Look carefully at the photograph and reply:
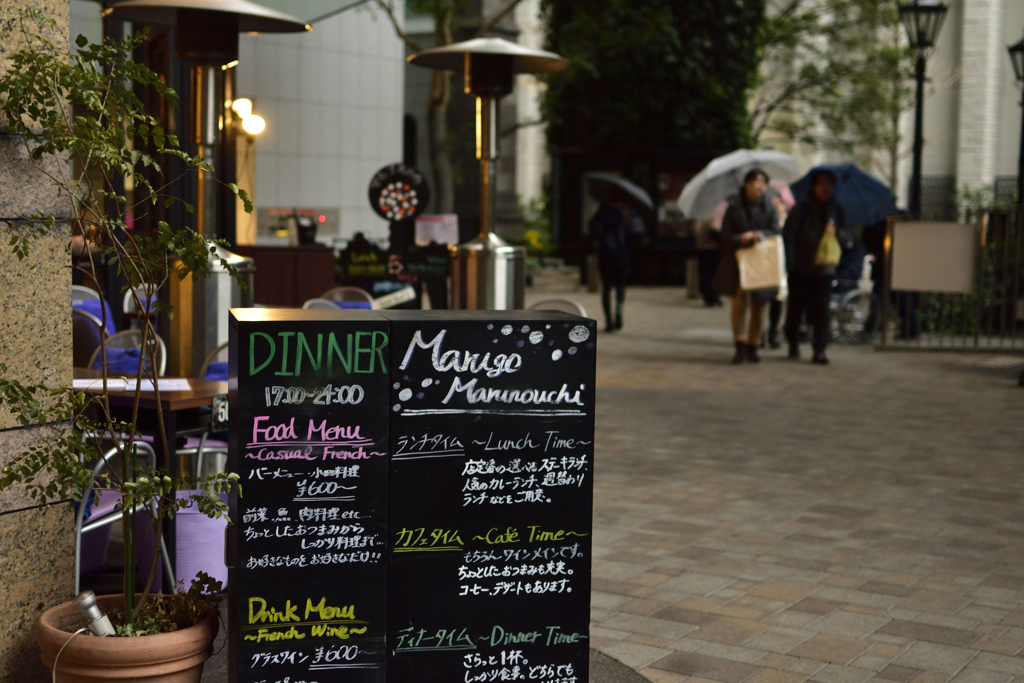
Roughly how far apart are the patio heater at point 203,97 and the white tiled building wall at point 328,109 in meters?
11.5

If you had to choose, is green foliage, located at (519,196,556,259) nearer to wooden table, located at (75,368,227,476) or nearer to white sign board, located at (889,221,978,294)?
white sign board, located at (889,221,978,294)

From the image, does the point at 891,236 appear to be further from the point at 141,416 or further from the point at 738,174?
the point at 141,416

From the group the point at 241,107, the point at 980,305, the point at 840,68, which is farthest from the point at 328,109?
the point at 840,68

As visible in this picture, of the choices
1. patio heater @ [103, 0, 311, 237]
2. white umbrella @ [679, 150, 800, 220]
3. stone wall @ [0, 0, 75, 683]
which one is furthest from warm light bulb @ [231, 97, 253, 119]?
stone wall @ [0, 0, 75, 683]

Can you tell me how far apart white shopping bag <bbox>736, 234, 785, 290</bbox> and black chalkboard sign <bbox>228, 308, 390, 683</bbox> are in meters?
9.48

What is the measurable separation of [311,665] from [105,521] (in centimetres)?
150

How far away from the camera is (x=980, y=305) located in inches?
524

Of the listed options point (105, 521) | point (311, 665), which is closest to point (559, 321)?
point (311, 665)

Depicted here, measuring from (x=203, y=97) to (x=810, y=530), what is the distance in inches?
169

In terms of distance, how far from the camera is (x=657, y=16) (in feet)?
77.3

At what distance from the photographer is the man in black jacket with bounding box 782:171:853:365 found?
1241cm

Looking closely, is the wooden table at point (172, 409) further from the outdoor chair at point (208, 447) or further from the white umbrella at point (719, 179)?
the white umbrella at point (719, 179)

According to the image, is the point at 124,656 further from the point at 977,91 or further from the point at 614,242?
the point at 977,91

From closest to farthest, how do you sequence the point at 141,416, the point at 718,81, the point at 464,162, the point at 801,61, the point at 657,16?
the point at 141,416 → the point at 657,16 → the point at 464,162 → the point at 718,81 → the point at 801,61
